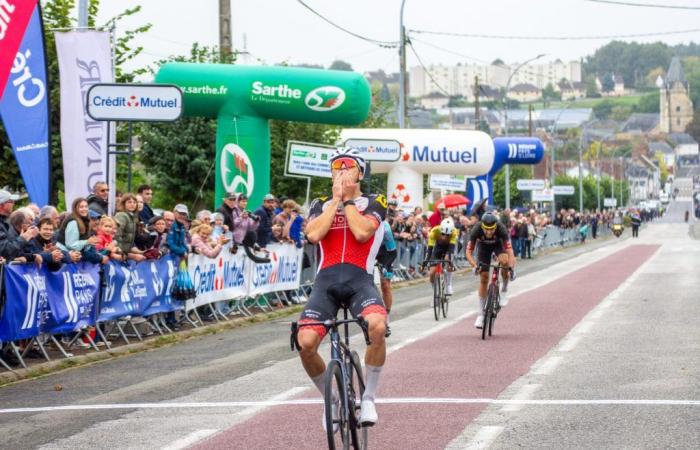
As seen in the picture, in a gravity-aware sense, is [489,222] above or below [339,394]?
above

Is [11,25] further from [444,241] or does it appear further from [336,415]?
[336,415]

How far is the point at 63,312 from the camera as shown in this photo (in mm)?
15320

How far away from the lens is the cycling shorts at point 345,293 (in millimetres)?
8461

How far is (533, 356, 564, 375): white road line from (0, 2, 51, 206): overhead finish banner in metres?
7.15

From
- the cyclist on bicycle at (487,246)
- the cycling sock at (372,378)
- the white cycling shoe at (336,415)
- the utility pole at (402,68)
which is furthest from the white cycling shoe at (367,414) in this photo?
the utility pole at (402,68)

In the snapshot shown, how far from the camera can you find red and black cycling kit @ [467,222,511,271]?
1794 cm

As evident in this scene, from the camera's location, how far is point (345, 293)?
8.52m

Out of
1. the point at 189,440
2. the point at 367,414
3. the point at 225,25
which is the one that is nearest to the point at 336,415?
the point at 367,414

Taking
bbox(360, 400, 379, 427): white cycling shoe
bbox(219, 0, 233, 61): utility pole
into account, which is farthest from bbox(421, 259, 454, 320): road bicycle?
bbox(360, 400, 379, 427): white cycling shoe

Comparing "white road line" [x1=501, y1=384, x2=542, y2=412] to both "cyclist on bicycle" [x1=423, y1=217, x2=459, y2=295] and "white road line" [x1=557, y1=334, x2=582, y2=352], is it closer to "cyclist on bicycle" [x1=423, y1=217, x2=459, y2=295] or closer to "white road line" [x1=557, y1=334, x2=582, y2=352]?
"white road line" [x1=557, y1=334, x2=582, y2=352]

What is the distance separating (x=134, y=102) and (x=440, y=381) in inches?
309

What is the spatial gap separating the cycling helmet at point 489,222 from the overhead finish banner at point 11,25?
20.0 ft

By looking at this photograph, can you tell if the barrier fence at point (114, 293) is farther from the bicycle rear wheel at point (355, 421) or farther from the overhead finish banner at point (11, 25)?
the bicycle rear wheel at point (355, 421)

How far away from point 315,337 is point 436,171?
31.3m
